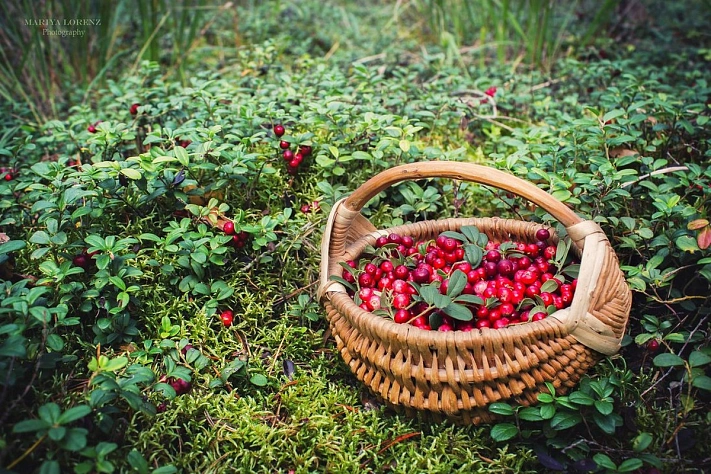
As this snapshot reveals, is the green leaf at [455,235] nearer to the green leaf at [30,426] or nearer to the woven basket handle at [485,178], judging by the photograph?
the woven basket handle at [485,178]

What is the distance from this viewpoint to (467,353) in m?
1.50

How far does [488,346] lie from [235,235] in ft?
3.41

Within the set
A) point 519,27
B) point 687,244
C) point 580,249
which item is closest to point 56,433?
point 580,249

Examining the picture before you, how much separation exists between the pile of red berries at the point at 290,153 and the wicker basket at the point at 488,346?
771 millimetres

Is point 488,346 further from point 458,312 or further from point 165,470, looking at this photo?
point 165,470

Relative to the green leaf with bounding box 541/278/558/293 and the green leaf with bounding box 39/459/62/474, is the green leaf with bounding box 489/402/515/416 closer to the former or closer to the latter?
the green leaf with bounding box 541/278/558/293

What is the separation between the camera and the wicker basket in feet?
4.94

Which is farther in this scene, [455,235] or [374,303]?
[455,235]

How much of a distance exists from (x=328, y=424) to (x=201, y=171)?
3.82 ft

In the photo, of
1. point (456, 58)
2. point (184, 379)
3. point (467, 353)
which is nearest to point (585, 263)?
point (467, 353)

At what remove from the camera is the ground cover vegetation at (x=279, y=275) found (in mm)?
1552

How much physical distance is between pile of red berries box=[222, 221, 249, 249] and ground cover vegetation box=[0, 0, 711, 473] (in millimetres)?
13

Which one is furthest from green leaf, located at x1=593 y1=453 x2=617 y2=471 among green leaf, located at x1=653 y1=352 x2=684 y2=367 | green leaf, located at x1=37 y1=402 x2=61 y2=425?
green leaf, located at x1=37 y1=402 x2=61 y2=425

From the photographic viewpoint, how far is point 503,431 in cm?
156
